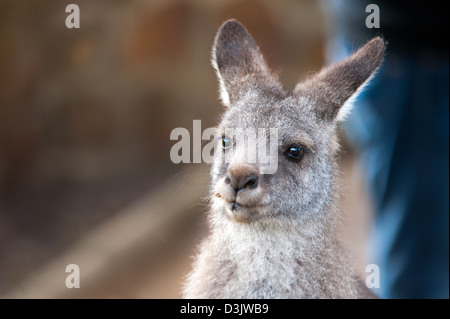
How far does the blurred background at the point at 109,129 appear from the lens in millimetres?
6734

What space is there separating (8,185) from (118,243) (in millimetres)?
1473

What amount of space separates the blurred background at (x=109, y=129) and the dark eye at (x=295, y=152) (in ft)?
10.1

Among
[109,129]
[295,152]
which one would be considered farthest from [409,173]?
[109,129]

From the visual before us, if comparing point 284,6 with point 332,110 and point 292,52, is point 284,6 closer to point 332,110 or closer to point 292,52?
point 292,52

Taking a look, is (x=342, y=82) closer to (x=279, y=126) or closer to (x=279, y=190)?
(x=279, y=126)

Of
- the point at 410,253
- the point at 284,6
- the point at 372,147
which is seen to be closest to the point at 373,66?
the point at 372,147

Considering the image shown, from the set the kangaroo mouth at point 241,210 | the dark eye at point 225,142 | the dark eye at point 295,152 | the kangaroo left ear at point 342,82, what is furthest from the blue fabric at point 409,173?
the kangaroo mouth at point 241,210

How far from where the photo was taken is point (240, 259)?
344 centimetres

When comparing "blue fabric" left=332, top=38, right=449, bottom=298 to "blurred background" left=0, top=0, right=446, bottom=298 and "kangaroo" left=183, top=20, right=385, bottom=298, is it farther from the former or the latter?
"blurred background" left=0, top=0, right=446, bottom=298

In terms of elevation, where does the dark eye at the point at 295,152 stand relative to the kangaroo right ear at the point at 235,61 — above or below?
below

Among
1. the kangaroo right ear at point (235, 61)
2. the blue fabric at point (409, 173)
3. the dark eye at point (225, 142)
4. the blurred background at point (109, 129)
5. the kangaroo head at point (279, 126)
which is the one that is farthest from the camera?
the blurred background at point (109, 129)

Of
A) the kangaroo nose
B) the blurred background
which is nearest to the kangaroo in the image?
the kangaroo nose

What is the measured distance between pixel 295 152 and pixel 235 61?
2.51 feet

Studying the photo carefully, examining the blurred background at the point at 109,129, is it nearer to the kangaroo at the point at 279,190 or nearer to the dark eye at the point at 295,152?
the kangaroo at the point at 279,190
